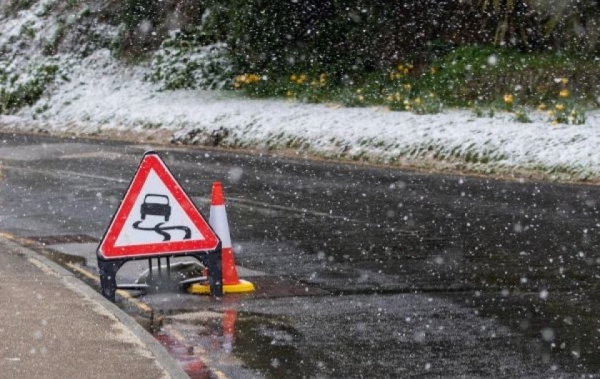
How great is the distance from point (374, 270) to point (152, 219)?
223 cm

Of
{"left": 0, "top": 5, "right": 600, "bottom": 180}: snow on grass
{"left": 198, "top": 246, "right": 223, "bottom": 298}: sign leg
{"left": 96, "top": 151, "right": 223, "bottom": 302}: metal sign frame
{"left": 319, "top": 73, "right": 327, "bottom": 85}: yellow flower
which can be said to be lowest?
{"left": 0, "top": 5, "right": 600, "bottom": 180}: snow on grass

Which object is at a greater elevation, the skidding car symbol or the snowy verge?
the skidding car symbol

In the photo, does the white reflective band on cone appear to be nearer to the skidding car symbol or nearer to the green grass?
the skidding car symbol

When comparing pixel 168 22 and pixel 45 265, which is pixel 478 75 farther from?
pixel 45 265

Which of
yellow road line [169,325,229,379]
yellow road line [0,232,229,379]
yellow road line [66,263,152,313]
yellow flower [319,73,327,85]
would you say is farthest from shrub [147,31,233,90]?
yellow road line [169,325,229,379]

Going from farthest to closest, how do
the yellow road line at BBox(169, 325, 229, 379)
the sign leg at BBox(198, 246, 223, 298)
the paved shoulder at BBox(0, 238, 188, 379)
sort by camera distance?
the sign leg at BBox(198, 246, 223, 298)
the yellow road line at BBox(169, 325, 229, 379)
the paved shoulder at BBox(0, 238, 188, 379)

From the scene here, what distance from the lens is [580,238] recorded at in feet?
41.7

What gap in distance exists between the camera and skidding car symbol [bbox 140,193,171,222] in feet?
32.7

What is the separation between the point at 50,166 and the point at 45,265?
11074mm

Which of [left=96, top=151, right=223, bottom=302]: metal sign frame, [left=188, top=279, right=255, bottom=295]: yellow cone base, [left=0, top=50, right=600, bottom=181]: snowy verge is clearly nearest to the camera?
[left=96, top=151, right=223, bottom=302]: metal sign frame

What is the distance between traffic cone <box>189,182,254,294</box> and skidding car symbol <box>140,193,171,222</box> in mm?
571

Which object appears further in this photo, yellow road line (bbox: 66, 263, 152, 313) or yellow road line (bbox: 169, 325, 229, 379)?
yellow road line (bbox: 66, 263, 152, 313)

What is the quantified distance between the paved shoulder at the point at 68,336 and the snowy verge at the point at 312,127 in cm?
1017

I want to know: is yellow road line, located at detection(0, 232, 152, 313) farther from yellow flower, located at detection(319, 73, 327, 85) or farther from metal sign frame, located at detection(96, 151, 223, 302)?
yellow flower, located at detection(319, 73, 327, 85)
